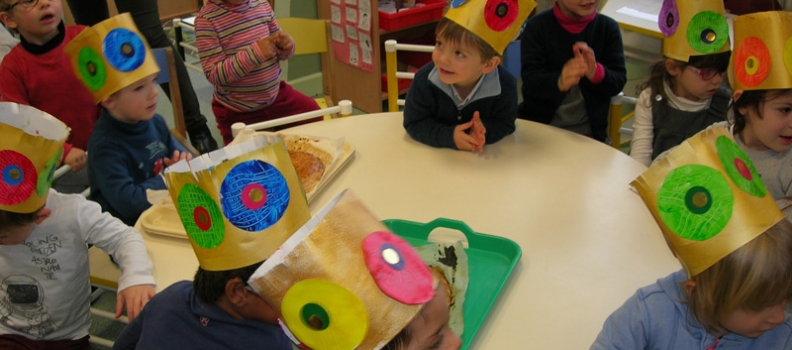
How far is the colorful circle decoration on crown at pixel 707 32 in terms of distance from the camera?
1476 mm

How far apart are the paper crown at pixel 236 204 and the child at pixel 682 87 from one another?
42.9 inches

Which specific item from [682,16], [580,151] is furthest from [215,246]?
[682,16]

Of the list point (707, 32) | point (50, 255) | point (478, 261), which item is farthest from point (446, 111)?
point (50, 255)

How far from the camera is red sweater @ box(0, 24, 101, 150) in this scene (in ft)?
6.30

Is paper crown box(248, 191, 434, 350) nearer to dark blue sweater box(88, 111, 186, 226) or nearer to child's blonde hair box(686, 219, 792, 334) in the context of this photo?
child's blonde hair box(686, 219, 792, 334)

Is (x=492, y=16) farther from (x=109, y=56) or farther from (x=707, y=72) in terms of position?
(x=109, y=56)

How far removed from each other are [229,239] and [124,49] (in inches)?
29.9

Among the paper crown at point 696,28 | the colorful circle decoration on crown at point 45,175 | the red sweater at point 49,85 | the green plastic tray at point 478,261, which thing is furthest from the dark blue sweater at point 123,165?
the paper crown at point 696,28

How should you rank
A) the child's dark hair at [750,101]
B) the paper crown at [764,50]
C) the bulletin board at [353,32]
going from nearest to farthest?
the paper crown at [764,50]
the child's dark hair at [750,101]
the bulletin board at [353,32]

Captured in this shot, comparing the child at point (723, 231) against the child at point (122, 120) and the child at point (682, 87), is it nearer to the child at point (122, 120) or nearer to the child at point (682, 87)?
the child at point (682, 87)

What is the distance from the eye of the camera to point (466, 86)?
164cm

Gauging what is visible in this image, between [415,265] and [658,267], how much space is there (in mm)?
600

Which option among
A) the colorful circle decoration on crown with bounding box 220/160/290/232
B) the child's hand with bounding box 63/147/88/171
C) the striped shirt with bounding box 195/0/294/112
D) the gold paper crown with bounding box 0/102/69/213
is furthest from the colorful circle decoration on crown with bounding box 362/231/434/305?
the striped shirt with bounding box 195/0/294/112

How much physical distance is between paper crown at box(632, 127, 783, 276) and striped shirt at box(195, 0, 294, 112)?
4.70 ft
